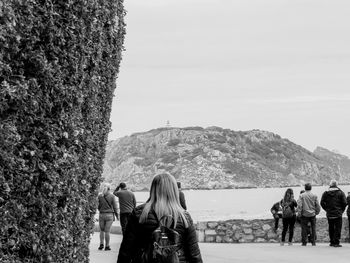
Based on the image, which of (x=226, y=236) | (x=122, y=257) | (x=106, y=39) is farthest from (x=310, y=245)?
(x=122, y=257)

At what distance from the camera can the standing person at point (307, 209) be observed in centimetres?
1716

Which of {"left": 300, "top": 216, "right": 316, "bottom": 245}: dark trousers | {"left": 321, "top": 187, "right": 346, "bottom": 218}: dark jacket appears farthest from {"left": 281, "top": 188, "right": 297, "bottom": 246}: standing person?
{"left": 321, "top": 187, "right": 346, "bottom": 218}: dark jacket

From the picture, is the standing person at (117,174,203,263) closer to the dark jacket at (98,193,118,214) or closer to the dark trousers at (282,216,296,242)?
the dark jacket at (98,193,118,214)

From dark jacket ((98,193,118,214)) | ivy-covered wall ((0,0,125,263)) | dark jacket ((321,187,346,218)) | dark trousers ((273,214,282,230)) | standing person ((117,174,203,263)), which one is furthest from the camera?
dark trousers ((273,214,282,230))

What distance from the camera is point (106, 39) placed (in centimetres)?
722

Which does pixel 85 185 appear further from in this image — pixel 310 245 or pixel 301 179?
pixel 301 179

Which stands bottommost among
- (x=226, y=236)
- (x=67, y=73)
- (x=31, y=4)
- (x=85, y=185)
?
(x=226, y=236)

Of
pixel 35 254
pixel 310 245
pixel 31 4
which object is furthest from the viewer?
pixel 310 245

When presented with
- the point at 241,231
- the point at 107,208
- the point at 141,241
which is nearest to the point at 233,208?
the point at 241,231

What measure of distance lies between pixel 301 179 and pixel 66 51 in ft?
606

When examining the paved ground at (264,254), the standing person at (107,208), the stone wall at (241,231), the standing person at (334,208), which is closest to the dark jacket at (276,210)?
the stone wall at (241,231)

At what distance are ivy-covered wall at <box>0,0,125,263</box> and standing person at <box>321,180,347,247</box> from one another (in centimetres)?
1199

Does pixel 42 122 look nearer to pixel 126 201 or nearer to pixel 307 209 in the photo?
pixel 126 201

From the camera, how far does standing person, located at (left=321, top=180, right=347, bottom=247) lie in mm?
16516
